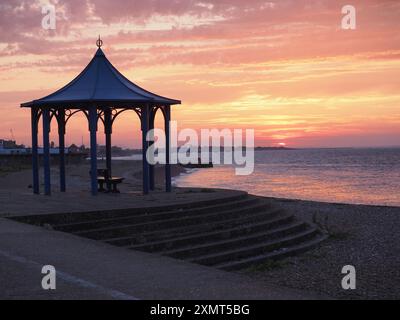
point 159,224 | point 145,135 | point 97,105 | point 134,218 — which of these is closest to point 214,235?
point 159,224

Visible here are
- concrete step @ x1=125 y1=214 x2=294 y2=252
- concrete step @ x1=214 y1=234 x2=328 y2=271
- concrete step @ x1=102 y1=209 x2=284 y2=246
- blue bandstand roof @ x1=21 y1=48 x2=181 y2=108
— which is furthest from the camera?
blue bandstand roof @ x1=21 y1=48 x2=181 y2=108

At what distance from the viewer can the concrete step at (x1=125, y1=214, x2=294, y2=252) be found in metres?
11.4

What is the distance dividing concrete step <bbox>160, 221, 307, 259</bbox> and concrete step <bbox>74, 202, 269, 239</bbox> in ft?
2.71

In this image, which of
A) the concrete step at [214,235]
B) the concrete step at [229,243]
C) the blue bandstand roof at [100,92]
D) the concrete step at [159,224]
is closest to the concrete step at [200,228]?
the concrete step at [214,235]

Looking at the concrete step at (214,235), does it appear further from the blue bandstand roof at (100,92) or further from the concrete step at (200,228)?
the blue bandstand roof at (100,92)

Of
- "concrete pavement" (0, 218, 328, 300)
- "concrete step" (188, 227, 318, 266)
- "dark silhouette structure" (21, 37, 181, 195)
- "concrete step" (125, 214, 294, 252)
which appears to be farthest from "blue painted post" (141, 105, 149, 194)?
"concrete pavement" (0, 218, 328, 300)

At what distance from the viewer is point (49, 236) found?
1016cm

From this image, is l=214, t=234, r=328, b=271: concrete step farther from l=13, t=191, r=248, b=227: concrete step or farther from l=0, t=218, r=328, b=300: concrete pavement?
l=0, t=218, r=328, b=300: concrete pavement

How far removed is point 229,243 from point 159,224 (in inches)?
65.4

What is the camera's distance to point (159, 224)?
12367 mm

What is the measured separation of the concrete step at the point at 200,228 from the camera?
37.7 feet

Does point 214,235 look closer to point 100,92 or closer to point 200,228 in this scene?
point 200,228

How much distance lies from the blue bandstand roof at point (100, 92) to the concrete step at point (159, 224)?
15.9ft

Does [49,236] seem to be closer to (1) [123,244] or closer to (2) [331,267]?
(1) [123,244]
